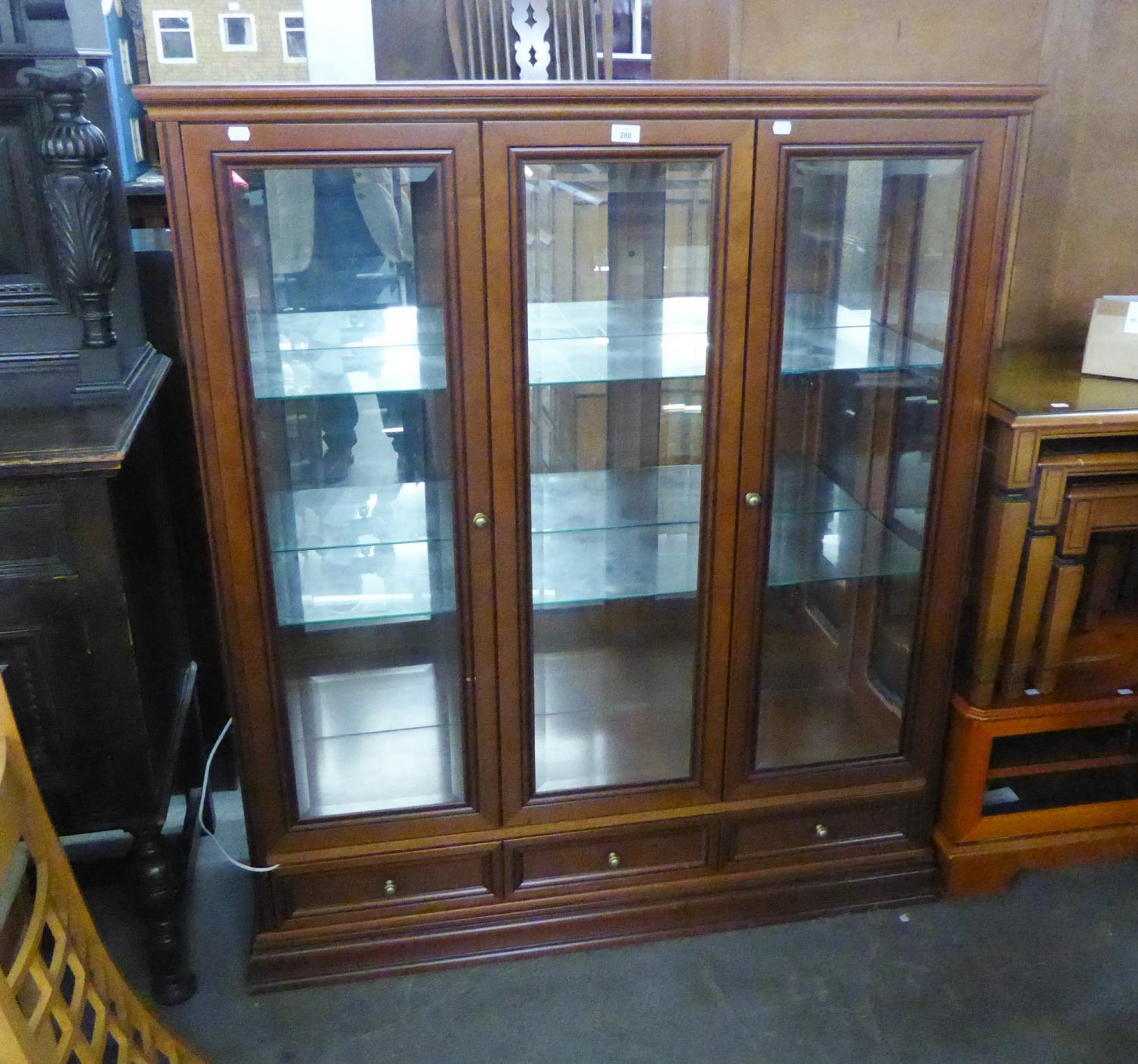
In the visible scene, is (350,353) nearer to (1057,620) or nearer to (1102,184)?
(1057,620)

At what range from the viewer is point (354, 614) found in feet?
5.93

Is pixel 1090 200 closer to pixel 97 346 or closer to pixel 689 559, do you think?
pixel 689 559

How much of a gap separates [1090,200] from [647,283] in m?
0.96

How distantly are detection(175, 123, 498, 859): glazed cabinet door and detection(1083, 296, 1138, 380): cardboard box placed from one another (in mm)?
1118

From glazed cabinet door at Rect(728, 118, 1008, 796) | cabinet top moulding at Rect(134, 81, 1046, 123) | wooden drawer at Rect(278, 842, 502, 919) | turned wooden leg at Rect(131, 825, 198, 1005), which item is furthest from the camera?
wooden drawer at Rect(278, 842, 502, 919)

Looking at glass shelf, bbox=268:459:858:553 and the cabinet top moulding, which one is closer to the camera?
the cabinet top moulding

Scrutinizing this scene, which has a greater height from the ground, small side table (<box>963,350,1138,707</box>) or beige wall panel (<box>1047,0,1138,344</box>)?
beige wall panel (<box>1047,0,1138,344</box>)

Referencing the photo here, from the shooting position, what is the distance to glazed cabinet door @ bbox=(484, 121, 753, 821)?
156 cm

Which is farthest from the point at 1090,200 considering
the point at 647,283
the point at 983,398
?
the point at 647,283

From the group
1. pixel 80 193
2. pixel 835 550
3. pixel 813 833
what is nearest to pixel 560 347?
pixel 835 550

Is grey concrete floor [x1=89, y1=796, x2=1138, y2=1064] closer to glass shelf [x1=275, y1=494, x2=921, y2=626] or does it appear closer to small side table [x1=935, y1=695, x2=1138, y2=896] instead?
small side table [x1=935, y1=695, x2=1138, y2=896]


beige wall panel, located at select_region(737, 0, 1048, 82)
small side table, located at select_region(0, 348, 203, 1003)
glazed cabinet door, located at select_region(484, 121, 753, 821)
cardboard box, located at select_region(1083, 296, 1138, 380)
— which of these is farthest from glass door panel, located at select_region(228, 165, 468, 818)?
cardboard box, located at select_region(1083, 296, 1138, 380)

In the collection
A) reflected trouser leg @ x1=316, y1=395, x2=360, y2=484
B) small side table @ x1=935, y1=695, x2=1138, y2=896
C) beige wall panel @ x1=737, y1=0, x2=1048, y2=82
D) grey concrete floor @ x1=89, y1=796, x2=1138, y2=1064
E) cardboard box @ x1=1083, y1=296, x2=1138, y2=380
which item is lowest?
grey concrete floor @ x1=89, y1=796, x2=1138, y2=1064

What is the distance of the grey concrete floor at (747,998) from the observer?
1.75m
